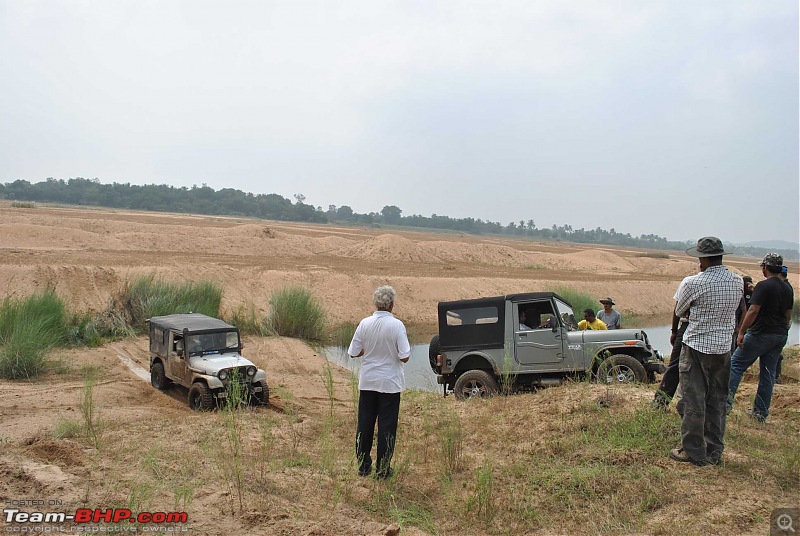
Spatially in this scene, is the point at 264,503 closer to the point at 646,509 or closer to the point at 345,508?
the point at 345,508

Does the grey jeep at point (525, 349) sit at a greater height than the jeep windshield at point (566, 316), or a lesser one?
lesser

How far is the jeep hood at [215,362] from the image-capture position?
10.4m

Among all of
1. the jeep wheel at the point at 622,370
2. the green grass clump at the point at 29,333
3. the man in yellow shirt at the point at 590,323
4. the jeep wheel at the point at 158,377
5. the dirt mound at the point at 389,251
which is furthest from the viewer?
the dirt mound at the point at 389,251

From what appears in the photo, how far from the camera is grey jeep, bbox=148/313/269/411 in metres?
10.1

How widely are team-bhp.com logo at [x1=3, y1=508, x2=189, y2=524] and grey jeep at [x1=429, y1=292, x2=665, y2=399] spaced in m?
6.18

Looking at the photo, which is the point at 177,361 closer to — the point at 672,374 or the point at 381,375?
the point at 381,375

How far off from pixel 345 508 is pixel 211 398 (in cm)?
549

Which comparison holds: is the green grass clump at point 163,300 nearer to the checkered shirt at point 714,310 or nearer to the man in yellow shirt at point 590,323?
the man in yellow shirt at point 590,323

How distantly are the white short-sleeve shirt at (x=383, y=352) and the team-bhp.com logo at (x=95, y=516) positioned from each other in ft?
6.61

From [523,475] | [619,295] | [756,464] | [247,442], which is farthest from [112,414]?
[619,295]

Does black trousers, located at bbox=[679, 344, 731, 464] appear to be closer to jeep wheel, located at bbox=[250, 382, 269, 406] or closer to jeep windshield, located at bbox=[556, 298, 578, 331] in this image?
jeep windshield, located at bbox=[556, 298, 578, 331]

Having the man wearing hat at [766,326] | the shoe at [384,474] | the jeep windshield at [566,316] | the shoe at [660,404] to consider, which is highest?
the man wearing hat at [766,326]

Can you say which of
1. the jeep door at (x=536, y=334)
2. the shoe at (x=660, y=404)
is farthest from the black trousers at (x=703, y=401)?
the jeep door at (x=536, y=334)
